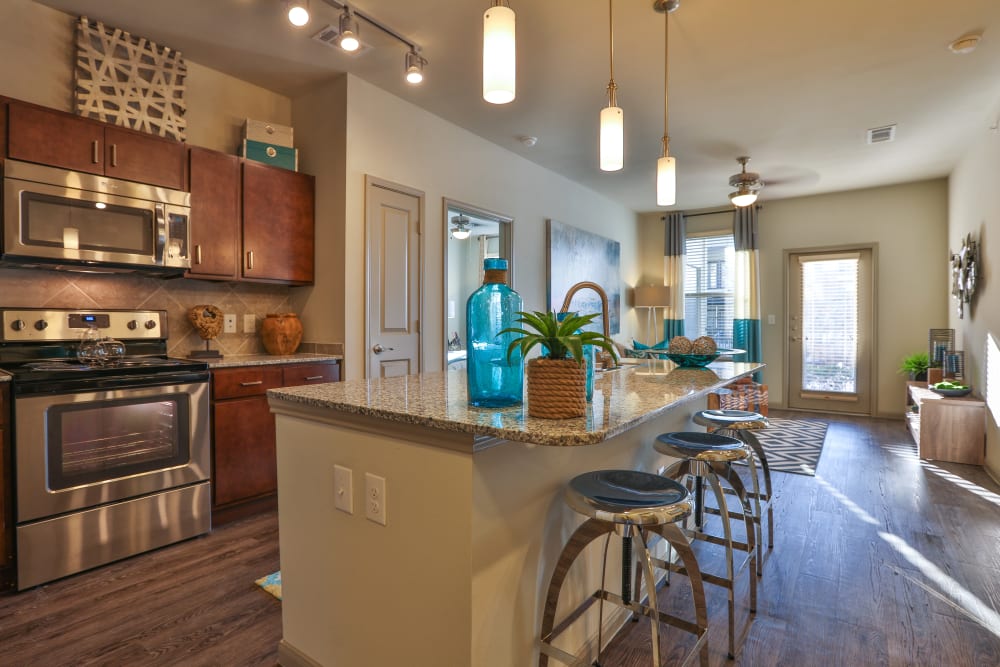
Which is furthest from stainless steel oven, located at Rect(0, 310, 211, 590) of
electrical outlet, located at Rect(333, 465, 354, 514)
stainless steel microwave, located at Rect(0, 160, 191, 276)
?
electrical outlet, located at Rect(333, 465, 354, 514)

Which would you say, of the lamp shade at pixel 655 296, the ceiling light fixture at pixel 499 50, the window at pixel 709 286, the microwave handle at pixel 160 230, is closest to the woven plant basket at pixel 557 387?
the ceiling light fixture at pixel 499 50

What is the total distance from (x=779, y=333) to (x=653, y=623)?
6.32m

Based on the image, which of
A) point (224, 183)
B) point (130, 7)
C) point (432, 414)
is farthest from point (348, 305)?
point (432, 414)

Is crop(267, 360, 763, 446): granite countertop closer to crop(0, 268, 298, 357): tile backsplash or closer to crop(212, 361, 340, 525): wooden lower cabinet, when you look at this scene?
crop(212, 361, 340, 525): wooden lower cabinet

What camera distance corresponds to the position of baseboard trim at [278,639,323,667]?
1571mm

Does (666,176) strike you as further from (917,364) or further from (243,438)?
(917,364)

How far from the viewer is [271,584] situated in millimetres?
2160

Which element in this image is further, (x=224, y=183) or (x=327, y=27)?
(x=224, y=183)

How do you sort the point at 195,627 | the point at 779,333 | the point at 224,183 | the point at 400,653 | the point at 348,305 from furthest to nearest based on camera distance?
the point at 779,333
the point at 348,305
the point at 224,183
the point at 195,627
the point at 400,653

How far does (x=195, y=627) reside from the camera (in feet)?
6.18

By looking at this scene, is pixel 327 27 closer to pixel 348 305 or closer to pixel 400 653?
pixel 348 305

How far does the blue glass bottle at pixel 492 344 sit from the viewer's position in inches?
48.9

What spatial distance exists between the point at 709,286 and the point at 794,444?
2.96m

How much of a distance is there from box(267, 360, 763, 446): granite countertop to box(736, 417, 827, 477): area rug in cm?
230
